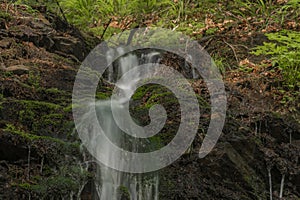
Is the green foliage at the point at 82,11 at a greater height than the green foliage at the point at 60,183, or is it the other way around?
the green foliage at the point at 82,11

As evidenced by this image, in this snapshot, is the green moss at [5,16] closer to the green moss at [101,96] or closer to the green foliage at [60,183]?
the green moss at [101,96]

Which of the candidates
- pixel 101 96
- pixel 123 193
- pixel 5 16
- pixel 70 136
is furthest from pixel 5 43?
pixel 123 193

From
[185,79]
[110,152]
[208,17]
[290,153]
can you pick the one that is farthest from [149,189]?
[208,17]

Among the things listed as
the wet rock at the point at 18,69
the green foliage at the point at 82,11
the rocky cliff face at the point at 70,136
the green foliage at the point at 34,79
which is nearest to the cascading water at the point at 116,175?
the rocky cliff face at the point at 70,136

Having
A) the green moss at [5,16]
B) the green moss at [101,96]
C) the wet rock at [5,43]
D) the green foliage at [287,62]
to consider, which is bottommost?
the green moss at [101,96]

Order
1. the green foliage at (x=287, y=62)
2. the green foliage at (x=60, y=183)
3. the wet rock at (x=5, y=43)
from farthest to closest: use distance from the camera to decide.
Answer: the green foliage at (x=287, y=62) → the wet rock at (x=5, y=43) → the green foliage at (x=60, y=183)

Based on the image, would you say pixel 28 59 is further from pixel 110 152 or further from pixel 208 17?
pixel 208 17

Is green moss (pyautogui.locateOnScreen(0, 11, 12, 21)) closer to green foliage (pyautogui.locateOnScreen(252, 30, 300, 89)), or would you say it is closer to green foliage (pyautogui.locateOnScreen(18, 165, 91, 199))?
green foliage (pyautogui.locateOnScreen(18, 165, 91, 199))

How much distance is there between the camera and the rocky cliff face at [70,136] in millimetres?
3799

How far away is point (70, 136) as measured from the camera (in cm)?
416

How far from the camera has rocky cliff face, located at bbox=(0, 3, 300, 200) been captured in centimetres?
380

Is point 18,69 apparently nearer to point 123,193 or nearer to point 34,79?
point 34,79

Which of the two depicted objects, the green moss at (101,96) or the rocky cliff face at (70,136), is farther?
the green moss at (101,96)

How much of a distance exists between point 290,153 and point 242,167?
2.64ft
